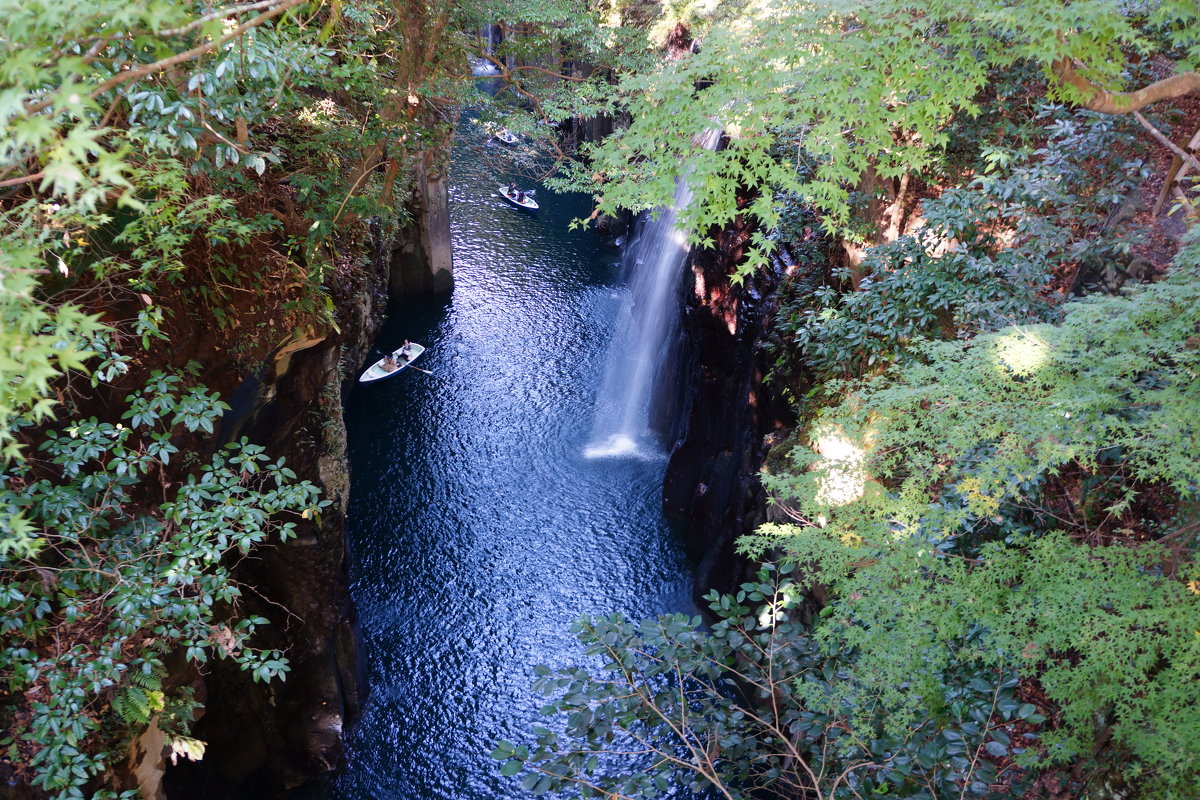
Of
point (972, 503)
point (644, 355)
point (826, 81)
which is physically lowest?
point (644, 355)

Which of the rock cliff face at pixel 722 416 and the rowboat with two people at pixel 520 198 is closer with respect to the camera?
the rock cliff face at pixel 722 416

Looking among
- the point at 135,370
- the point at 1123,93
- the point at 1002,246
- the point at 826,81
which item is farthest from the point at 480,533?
the point at 1123,93

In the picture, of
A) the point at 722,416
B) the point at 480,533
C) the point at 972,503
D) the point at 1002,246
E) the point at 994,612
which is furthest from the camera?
the point at 480,533

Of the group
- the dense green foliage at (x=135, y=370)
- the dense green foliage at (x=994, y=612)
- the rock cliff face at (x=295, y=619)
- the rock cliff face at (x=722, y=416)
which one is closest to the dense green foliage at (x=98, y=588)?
the dense green foliage at (x=135, y=370)

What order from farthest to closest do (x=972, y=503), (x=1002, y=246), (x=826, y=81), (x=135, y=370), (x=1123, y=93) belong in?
(x=1002, y=246)
(x=135, y=370)
(x=826, y=81)
(x=1123, y=93)
(x=972, y=503)

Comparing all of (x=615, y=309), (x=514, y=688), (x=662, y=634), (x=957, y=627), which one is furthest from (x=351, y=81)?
(x=615, y=309)

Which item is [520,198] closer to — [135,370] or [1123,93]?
[135,370]

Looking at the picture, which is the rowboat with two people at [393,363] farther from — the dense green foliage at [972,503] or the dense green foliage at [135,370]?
the dense green foliage at [972,503]

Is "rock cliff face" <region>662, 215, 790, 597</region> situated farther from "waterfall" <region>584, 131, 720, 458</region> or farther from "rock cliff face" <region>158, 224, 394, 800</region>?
"rock cliff face" <region>158, 224, 394, 800</region>
